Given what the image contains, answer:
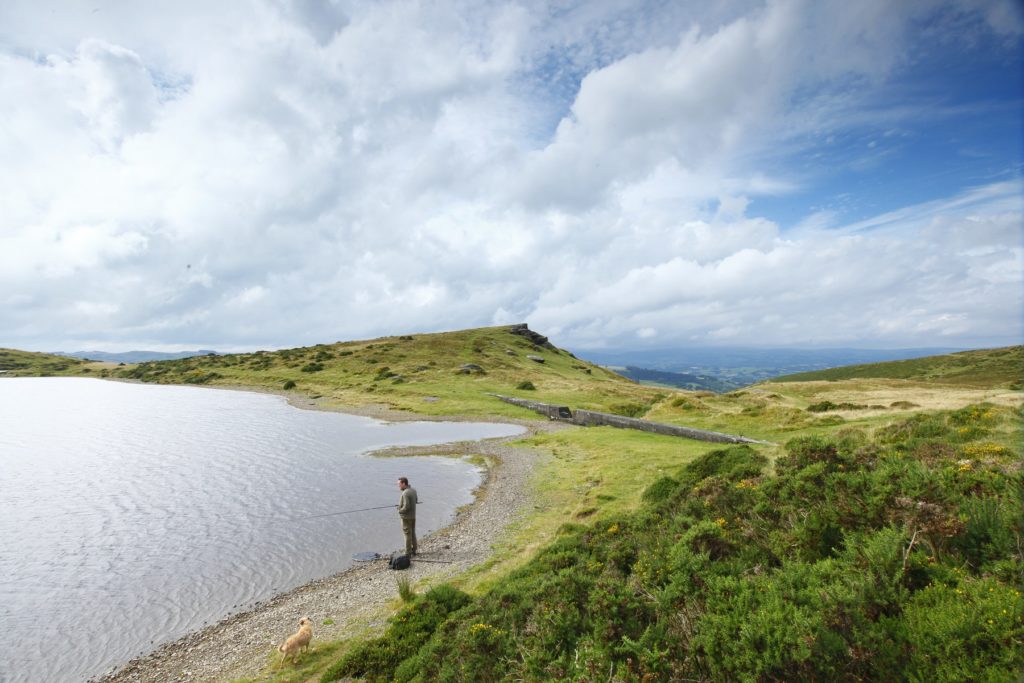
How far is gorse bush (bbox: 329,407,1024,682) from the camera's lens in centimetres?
687

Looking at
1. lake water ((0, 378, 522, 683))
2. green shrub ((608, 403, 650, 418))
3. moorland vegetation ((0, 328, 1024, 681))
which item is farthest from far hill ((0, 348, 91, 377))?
moorland vegetation ((0, 328, 1024, 681))

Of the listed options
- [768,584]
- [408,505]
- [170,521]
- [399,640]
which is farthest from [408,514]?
[768,584]

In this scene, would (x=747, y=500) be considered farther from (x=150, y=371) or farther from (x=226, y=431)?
(x=150, y=371)

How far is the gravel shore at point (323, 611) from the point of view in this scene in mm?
13305

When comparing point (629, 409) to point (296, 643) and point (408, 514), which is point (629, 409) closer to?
point (408, 514)

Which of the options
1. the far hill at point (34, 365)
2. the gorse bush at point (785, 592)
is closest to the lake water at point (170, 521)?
the gorse bush at point (785, 592)

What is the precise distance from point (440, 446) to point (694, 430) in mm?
22554

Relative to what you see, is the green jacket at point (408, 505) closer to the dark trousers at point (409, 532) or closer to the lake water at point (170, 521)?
the dark trousers at point (409, 532)

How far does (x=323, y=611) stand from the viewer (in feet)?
53.2

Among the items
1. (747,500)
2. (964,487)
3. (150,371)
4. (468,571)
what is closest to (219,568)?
(468,571)

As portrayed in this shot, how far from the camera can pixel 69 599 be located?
17.2 m

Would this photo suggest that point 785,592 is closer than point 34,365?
Yes

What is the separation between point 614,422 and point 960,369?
119627 millimetres

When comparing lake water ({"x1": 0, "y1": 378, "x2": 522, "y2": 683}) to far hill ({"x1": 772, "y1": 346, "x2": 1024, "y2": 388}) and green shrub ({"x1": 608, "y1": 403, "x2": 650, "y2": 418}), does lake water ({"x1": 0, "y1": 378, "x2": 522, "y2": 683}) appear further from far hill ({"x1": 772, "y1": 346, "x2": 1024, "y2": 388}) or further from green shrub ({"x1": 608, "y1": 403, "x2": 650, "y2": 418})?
far hill ({"x1": 772, "y1": 346, "x2": 1024, "y2": 388})
